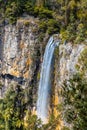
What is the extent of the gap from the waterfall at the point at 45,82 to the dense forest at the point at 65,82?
0.68 m

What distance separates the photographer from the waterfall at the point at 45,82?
16.3m

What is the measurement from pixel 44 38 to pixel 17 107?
16.0 ft

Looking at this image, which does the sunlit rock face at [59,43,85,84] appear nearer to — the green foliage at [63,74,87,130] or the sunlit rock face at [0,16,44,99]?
the green foliage at [63,74,87,130]

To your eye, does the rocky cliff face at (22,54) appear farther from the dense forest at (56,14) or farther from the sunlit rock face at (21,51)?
the dense forest at (56,14)

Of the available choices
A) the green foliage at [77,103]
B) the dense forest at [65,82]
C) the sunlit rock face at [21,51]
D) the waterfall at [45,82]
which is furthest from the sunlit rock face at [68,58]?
the sunlit rock face at [21,51]

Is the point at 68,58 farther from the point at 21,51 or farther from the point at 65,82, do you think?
the point at 21,51

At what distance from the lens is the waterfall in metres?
16.3

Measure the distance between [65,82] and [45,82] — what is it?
208 inches

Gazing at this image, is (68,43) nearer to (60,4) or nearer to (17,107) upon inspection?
(60,4)

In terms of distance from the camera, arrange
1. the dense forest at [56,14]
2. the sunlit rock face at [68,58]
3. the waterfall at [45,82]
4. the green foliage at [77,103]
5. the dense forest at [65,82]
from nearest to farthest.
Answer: the green foliage at [77,103] → the dense forest at [65,82] → the sunlit rock face at [68,58] → the dense forest at [56,14] → the waterfall at [45,82]

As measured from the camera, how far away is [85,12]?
1521cm

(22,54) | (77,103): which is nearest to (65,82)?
(77,103)

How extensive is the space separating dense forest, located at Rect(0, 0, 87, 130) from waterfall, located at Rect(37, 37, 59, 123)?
0.68 metres

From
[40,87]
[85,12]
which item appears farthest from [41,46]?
[85,12]
